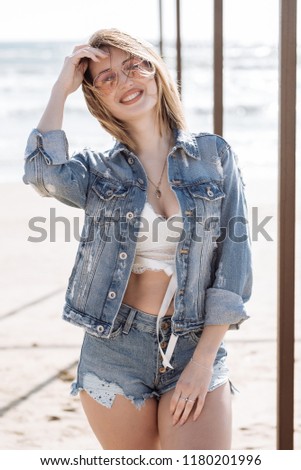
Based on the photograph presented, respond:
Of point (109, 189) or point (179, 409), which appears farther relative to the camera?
point (109, 189)

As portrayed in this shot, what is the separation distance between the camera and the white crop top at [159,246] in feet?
7.11

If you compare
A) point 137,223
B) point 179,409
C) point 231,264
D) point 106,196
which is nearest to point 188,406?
point 179,409

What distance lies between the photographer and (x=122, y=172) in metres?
2.26

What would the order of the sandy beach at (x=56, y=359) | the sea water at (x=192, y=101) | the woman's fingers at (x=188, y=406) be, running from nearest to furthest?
the woman's fingers at (x=188, y=406)
the sandy beach at (x=56, y=359)
the sea water at (x=192, y=101)

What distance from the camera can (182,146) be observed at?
7.39 ft

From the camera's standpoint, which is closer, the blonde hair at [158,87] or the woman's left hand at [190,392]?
the woman's left hand at [190,392]

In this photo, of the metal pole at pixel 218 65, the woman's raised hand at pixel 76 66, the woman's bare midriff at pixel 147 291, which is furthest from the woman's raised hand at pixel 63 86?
the metal pole at pixel 218 65

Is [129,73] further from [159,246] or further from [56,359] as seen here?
[56,359]

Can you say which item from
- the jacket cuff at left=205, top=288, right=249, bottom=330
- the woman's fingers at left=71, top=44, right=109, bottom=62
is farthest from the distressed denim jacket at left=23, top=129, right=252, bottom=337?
the woman's fingers at left=71, top=44, right=109, bottom=62

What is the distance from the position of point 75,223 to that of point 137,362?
7.39 metres

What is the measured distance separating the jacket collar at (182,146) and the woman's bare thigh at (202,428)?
67 centimetres

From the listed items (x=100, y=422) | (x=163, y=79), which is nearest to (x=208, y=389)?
(x=100, y=422)

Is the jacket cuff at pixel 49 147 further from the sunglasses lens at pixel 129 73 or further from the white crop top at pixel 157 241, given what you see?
the white crop top at pixel 157 241

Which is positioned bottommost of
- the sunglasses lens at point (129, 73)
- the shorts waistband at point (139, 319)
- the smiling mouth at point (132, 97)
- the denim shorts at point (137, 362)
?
the denim shorts at point (137, 362)
